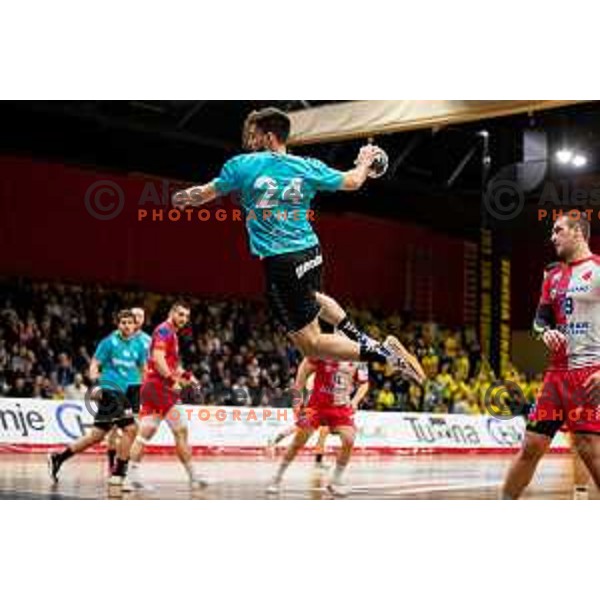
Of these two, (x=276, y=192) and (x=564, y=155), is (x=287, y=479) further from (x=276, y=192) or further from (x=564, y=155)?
(x=564, y=155)

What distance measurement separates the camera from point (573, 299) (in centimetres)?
719

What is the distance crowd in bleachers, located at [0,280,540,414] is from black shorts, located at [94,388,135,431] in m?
4.92

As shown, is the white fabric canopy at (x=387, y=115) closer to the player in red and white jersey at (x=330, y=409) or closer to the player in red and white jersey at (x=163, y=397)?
the player in red and white jersey at (x=330, y=409)

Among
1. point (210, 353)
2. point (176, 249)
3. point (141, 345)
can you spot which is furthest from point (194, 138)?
point (141, 345)

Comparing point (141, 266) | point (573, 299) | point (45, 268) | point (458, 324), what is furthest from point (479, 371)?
point (573, 299)

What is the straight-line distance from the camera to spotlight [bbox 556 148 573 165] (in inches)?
616

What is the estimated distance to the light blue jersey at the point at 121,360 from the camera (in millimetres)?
10930

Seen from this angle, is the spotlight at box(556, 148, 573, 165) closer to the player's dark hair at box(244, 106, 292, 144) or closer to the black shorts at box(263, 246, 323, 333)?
the player's dark hair at box(244, 106, 292, 144)

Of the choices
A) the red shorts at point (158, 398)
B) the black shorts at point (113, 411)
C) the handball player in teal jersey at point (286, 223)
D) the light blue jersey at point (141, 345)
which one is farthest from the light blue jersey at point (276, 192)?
the light blue jersey at point (141, 345)

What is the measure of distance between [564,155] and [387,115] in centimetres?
471

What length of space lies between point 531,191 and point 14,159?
25.5 ft

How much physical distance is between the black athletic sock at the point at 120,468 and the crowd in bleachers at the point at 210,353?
221 inches
